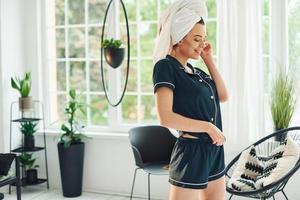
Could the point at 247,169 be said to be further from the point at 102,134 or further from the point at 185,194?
the point at 102,134

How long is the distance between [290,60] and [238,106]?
63 centimetres

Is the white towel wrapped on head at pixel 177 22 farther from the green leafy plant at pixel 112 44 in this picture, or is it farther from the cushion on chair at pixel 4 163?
the green leafy plant at pixel 112 44

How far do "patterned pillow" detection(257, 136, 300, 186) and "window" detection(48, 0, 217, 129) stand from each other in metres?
1.37

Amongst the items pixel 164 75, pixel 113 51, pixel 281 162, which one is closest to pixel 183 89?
pixel 164 75

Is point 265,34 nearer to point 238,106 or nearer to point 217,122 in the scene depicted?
point 238,106

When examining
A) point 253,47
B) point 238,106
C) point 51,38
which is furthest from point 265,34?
point 51,38

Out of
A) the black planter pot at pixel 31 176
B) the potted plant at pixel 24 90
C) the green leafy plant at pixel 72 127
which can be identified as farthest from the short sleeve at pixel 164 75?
the black planter pot at pixel 31 176

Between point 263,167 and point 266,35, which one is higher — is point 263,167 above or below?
below

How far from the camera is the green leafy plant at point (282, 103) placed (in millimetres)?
3373

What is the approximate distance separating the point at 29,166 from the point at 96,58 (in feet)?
4.28

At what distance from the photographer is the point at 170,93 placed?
1.89 metres

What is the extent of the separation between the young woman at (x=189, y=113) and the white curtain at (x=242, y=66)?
162cm

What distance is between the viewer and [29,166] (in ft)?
14.3

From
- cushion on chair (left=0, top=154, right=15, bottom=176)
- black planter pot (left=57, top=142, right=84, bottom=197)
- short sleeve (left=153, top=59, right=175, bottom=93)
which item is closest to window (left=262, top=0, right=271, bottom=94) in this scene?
black planter pot (left=57, top=142, right=84, bottom=197)
